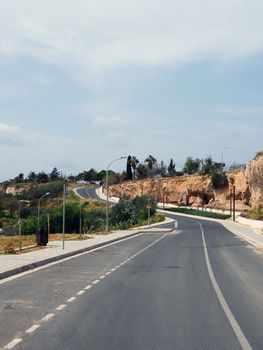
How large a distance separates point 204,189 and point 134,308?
12194cm

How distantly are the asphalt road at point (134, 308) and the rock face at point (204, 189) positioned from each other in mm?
77406

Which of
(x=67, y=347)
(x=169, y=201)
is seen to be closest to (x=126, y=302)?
(x=67, y=347)

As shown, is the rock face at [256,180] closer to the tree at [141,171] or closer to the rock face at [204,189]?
the rock face at [204,189]

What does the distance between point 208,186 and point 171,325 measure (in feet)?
401

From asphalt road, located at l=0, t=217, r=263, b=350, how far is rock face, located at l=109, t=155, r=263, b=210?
77406 millimetres

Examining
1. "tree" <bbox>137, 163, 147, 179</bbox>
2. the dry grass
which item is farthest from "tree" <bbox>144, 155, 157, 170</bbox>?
the dry grass

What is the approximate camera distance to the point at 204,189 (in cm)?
13238

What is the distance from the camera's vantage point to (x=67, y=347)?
26.1 ft

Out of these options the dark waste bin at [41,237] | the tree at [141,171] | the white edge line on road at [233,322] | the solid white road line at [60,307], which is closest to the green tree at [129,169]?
the tree at [141,171]

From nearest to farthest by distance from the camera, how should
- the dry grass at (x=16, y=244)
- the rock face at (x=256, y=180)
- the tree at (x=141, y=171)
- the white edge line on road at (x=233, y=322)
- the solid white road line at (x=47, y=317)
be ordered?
the white edge line on road at (x=233, y=322)
the solid white road line at (x=47, y=317)
the dry grass at (x=16, y=244)
the rock face at (x=256, y=180)
the tree at (x=141, y=171)

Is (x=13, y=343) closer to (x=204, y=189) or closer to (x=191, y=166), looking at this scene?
(x=204, y=189)

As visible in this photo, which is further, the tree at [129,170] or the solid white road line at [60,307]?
the tree at [129,170]

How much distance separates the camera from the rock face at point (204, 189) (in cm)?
9675

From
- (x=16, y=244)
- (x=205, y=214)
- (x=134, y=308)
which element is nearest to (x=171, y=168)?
(x=205, y=214)
